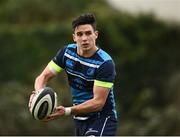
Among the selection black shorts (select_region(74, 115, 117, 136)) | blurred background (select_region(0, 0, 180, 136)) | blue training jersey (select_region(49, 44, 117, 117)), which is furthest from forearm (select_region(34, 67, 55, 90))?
blurred background (select_region(0, 0, 180, 136))

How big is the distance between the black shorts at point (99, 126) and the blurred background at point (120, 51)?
33.2 ft

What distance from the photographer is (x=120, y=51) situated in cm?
2319

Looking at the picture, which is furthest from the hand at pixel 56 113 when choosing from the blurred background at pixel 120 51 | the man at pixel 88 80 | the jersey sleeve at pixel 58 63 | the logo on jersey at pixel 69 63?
the blurred background at pixel 120 51

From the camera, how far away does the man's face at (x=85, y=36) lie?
9148mm

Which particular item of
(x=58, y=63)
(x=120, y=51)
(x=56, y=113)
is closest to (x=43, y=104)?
(x=56, y=113)

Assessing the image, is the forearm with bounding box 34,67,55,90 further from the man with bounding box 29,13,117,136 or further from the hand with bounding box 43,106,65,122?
the hand with bounding box 43,106,65,122

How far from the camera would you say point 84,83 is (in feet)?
30.8

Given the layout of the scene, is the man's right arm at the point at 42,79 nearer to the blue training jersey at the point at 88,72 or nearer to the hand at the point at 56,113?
the blue training jersey at the point at 88,72

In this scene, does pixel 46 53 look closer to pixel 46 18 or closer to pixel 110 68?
pixel 46 18

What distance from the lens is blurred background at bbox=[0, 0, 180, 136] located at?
20734 mm

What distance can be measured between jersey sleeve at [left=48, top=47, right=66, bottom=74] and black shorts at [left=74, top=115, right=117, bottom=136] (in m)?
0.70

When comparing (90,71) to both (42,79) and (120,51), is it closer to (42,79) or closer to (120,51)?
(42,79)

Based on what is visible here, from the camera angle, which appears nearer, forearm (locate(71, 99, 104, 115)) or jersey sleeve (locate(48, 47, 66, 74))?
forearm (locate(71, 99, 104, 115))

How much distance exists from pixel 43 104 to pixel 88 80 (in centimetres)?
73
